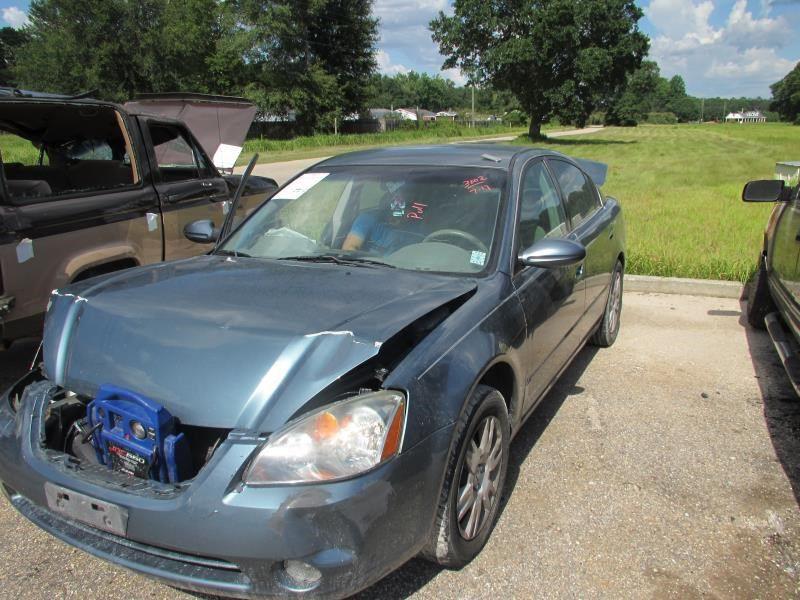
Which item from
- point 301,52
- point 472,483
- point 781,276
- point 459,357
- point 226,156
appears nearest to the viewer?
point 459,357

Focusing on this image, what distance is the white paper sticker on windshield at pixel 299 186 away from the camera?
3754 millimetres

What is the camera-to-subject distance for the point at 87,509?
6.82 feet

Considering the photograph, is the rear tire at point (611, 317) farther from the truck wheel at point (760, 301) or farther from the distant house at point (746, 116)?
the distant house at point (746, 116)

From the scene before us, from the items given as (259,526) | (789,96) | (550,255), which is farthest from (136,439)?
(789,96)

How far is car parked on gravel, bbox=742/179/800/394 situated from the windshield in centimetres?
193

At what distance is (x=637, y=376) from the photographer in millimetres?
4641

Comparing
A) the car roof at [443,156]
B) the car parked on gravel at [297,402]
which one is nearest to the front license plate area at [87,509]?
the car parked on gravel at [297,402]

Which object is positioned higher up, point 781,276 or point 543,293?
point 543,293

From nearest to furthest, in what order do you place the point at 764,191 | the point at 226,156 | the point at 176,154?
the point at 764,191 < the point at 176,154 < the point at 226,156

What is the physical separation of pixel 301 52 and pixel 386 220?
55691 mm

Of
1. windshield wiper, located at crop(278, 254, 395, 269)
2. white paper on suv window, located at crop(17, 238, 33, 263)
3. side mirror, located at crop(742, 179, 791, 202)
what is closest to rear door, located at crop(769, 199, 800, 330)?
side mirror, located at crop(742, 179, 791, 202)

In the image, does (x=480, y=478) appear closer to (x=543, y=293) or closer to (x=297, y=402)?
(x=297, y=402)

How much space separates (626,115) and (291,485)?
123 metres

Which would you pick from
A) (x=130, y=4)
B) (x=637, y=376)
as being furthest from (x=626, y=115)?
(x=637, y=376)
